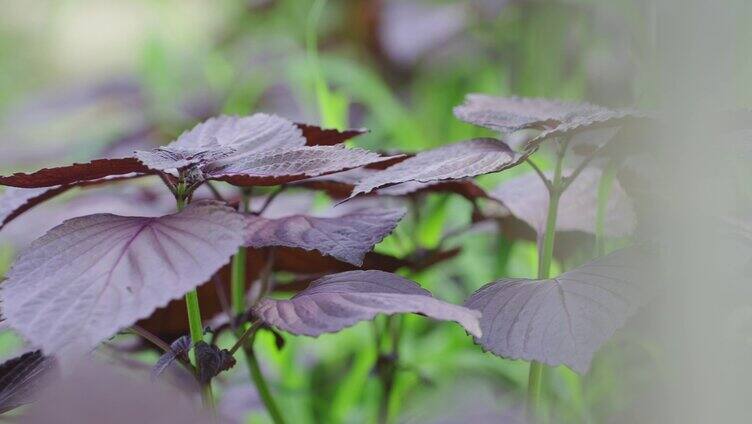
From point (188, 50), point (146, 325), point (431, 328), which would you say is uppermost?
point (188, 50)

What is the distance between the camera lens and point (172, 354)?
14.7 inches

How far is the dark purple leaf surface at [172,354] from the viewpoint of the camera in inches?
14.3

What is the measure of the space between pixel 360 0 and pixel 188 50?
14.8 inches

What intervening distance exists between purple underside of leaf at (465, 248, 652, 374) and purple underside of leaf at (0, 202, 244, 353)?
12cm

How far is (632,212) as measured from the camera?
1.62ft

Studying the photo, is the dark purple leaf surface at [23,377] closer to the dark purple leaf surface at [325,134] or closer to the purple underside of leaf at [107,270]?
the purple underside of leaf at [107,270]

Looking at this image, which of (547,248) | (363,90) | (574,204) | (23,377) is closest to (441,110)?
(363,90)

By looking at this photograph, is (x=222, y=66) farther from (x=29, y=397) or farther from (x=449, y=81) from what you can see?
(x=29, y=397)

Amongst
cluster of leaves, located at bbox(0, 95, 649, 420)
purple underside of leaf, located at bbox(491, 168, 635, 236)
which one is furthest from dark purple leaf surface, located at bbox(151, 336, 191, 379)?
purple underside of leaf, located at bbox(491, 168, 635, 236)

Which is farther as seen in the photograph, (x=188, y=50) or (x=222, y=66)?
(x=188, y=50)

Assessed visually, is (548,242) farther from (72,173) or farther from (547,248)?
(72,173)

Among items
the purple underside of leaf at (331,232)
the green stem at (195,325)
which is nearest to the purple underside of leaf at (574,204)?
the purple underside of leaf at (331,232)

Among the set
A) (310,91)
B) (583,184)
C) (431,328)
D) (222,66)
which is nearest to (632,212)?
(583,184)

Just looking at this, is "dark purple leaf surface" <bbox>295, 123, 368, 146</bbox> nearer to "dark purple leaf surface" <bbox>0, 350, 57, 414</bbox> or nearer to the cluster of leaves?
the cluster of leaves
